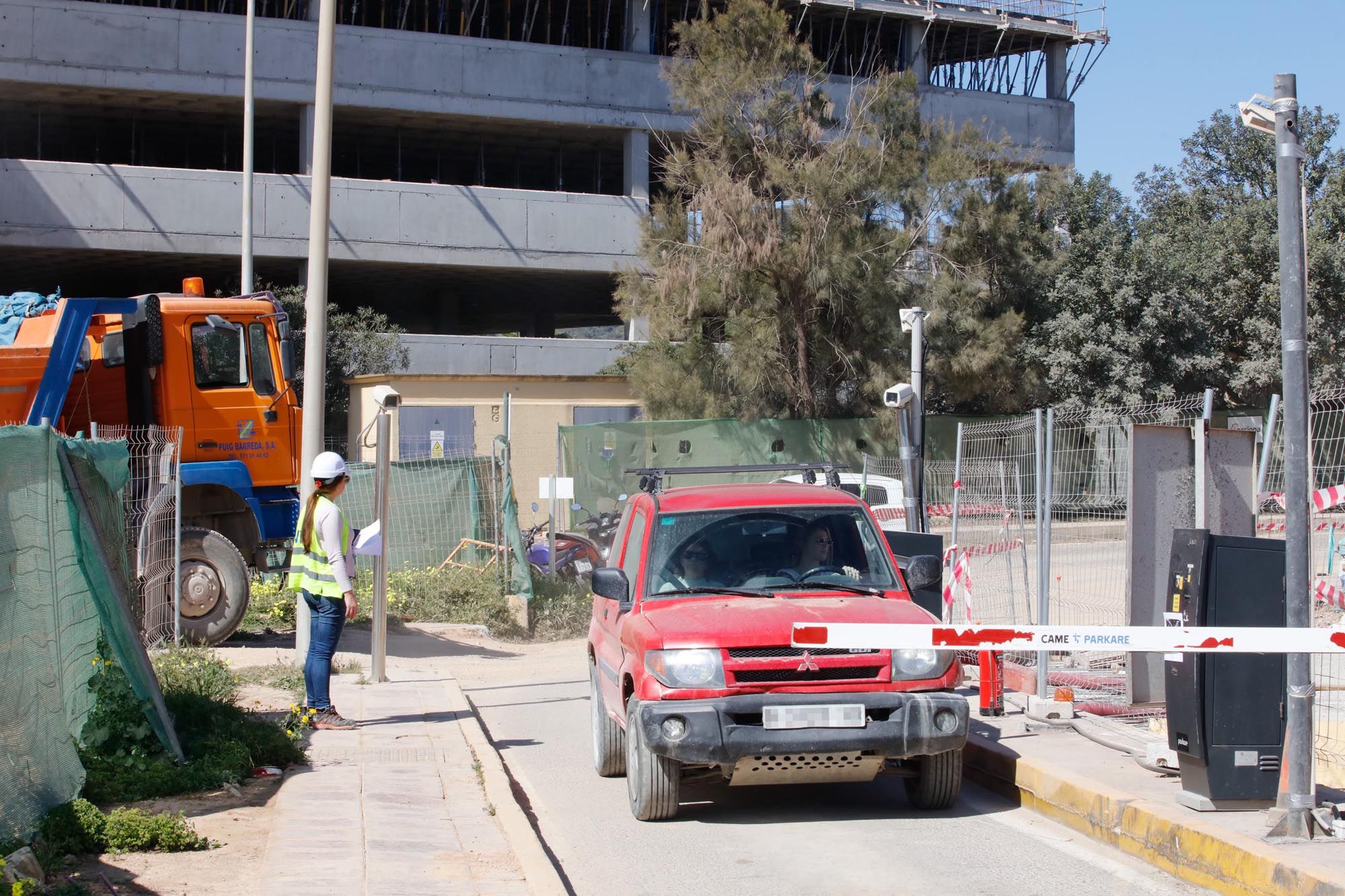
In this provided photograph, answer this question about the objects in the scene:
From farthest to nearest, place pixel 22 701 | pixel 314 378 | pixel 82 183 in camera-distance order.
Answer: pixel 82 183, pixel 314 378, pixel 22 701

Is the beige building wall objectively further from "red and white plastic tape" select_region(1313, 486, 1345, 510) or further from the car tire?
"red and white plastic tape" select_region(1313, 486, 1345, 510)

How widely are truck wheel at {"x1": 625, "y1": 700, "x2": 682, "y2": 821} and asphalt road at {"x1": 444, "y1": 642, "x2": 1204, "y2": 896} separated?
112 millimetres

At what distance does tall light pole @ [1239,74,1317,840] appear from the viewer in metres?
5.86

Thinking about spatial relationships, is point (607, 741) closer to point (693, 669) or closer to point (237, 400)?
point (693, 669)

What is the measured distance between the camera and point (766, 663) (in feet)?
22.1

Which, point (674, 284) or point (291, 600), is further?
point (674, 284)

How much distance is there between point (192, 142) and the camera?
39625 millimetres

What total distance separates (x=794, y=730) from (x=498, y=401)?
908 inches

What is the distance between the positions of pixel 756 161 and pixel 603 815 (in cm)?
2171

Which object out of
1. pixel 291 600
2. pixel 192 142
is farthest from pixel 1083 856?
pixel 192 142

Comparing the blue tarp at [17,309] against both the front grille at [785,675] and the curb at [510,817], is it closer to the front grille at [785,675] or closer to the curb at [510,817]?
the curb at [510,817]

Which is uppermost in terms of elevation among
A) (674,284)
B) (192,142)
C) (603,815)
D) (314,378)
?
(192,142)

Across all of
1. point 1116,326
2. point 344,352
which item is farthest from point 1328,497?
point 344,352

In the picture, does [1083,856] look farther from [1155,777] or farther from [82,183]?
[82,183]
